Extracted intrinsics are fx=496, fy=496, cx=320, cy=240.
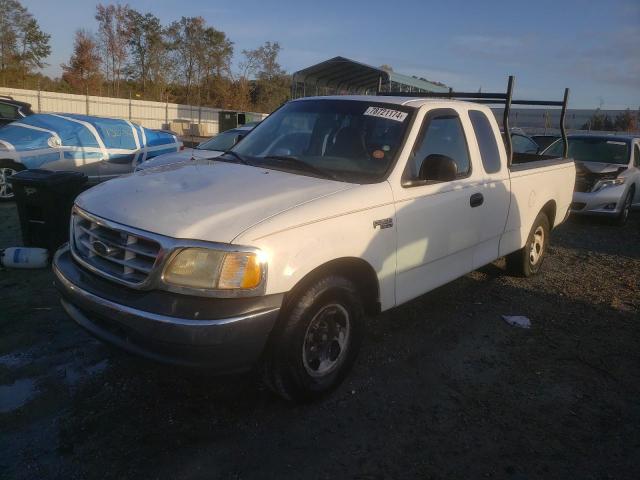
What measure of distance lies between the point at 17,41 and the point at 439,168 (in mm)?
47374

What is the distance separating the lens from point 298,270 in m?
2.71

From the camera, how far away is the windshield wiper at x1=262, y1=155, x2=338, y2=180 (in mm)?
3389

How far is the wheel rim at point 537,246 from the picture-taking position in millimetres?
5840

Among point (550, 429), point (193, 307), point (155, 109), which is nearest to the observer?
point (193, 307)

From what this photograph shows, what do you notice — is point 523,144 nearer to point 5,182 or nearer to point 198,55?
point 5,182

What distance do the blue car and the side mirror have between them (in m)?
7.38

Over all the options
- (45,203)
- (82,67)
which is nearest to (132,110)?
(82,67)

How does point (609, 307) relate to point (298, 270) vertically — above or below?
below

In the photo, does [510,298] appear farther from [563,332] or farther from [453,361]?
[453,361]

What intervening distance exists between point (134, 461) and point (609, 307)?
189 inches

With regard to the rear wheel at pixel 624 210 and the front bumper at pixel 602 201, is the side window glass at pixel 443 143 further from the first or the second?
the rear wheel at pixel 624 210

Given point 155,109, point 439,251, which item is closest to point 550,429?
point 439,251

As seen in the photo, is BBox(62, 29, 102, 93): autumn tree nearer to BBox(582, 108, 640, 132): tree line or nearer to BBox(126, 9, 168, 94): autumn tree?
BBox(126, 9, 168, 94): autumn tree

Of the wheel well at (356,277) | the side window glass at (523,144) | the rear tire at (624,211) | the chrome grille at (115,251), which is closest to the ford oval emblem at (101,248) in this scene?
the chrome grille at (115,251)
